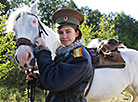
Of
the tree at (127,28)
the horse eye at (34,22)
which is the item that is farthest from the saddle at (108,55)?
the tree at (127,28)

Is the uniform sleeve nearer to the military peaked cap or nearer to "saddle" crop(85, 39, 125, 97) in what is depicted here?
the military peaked cap

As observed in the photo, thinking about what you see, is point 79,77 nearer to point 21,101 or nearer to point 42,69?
point 42,69

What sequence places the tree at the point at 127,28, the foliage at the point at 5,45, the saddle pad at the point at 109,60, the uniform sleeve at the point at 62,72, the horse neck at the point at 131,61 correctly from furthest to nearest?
the tree at the point at 127,28 → the foliage at the point at 5,45 → the horse neck at the point at 131,61 → the saddle pad at the point at 109,60 → the uniform sleeve at the point at 62,72

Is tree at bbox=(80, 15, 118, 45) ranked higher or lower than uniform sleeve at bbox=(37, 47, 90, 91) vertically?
higher

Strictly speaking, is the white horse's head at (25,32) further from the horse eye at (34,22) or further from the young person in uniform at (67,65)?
the young person in uniform at (67,65)

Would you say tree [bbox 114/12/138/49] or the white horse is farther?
tree [bbox 114/12/138/49]

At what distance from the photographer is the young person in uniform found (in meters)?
1.03

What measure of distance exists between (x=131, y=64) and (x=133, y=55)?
0.18 meters

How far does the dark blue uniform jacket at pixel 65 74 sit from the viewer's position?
1027 millimetres

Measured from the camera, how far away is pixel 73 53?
1.13 metres

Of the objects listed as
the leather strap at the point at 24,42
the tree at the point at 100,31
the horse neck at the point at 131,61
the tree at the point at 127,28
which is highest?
the tree at the point at 127,28

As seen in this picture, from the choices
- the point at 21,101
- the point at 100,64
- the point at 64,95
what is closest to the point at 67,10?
the point at 64,95

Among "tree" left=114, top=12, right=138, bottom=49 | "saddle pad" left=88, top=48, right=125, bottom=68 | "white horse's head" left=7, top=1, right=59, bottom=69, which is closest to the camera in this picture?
"white horse's head" left=7, top=1, right=59, bottom=69

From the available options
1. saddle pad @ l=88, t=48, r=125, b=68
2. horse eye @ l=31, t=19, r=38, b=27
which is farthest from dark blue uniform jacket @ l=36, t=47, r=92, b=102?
saddle pad @ l=88, t=48, r=125, b=68
